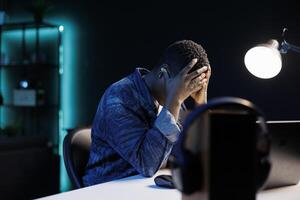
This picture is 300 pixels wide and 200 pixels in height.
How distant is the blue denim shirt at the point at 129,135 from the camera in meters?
1.38

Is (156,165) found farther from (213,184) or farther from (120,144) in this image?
(213,184)

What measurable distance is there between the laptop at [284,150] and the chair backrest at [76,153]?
66 centimetres

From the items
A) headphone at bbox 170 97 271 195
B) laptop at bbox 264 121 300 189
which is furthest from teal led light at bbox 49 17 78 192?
headphone at bbox 170 97 271 195

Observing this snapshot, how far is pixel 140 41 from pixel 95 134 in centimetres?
239

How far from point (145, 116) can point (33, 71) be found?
3.40 meters

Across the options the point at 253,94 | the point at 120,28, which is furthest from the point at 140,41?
the point at 253,94

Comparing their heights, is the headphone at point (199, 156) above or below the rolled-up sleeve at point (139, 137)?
above

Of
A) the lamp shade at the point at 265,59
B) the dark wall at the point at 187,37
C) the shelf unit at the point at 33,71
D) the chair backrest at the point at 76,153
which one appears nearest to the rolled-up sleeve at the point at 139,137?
the chair backrest at the point at 76,153

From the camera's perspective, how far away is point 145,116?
5.05 ft

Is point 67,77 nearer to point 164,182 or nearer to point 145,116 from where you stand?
point 145,116

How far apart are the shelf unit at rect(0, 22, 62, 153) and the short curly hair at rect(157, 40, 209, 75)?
10.1 ft

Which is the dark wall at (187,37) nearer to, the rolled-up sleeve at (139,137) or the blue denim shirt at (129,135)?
the blue denim shirt at (129,135)

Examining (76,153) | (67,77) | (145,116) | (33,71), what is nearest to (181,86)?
(145,116)

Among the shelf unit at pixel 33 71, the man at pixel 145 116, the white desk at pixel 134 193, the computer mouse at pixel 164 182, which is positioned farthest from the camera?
the shelf unit at pixel 33 71
